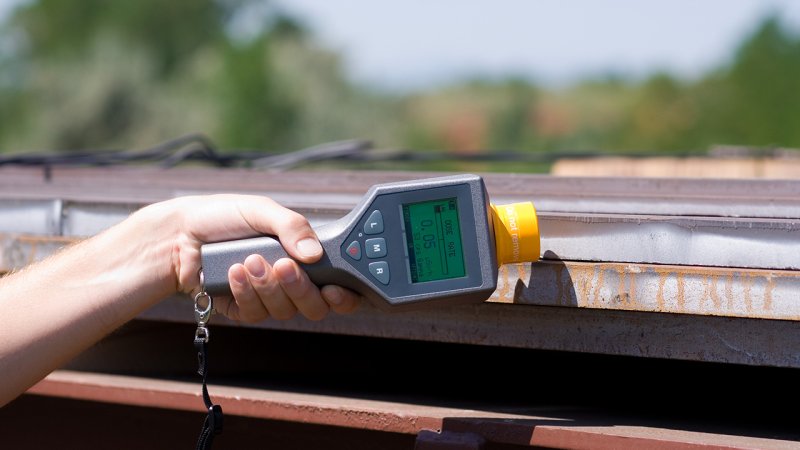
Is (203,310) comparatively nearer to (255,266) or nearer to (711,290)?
(255,266)

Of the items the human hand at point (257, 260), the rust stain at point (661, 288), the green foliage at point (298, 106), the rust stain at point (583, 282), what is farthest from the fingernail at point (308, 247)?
the green foliage at point (298, 106)

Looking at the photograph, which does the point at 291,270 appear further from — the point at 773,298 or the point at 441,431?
the point at 773,298

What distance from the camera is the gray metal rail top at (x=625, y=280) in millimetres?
1298

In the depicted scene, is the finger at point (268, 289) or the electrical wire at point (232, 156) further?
the electrical wire at point (232, 156)

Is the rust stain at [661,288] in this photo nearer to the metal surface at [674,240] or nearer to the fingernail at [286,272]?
the metal surface at [674,240]

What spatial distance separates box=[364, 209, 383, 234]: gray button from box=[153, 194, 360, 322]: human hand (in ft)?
0.25

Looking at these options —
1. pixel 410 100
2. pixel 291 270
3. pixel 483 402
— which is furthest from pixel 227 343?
pixel 410 100

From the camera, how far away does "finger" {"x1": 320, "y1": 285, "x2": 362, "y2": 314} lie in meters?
1.37

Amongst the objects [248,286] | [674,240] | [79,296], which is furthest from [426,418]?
[79,296]

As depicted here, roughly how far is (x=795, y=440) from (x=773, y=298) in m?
0.29

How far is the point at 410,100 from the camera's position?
123 ft

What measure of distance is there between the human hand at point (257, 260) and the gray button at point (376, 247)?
0.07 metres

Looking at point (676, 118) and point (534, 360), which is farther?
point (676, 118)

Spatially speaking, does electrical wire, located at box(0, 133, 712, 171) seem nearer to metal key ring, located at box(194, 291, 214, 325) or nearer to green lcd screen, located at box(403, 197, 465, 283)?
metal key ring, located at box(194, 291, 214, 325)
